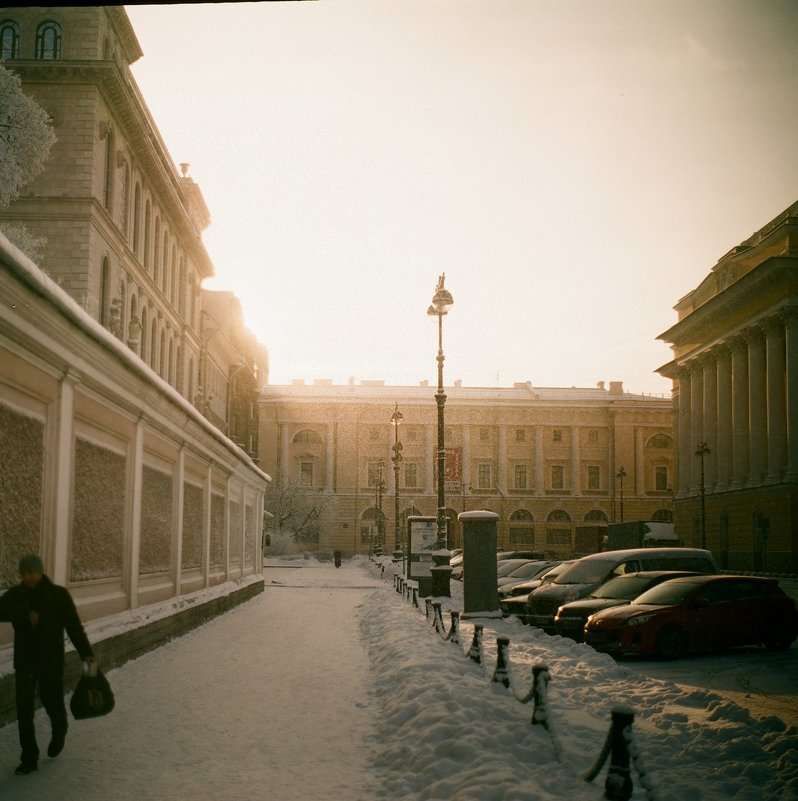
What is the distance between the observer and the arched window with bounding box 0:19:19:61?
35.5m

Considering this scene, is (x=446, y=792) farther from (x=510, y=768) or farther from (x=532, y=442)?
(x=532, y=442)

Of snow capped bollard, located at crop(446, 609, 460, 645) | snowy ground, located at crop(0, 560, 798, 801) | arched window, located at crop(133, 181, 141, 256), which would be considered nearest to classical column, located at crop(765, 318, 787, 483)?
arched window, located at crop(133, 181, 141, 256)

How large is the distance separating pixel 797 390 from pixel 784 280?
636 centimetres

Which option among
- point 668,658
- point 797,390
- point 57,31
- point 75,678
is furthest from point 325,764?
point 797,390

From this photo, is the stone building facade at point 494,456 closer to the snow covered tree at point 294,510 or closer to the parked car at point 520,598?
the snow covered tree at point 294,510

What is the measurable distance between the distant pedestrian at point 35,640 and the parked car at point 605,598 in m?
11.3

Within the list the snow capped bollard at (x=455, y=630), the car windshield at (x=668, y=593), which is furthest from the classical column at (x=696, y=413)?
the snow capped bollard at (x=455, y=630)

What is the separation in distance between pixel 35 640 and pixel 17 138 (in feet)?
79.9

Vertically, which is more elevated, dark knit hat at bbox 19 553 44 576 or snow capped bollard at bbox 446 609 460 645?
dark knit hat at bbox 19 553 44 576

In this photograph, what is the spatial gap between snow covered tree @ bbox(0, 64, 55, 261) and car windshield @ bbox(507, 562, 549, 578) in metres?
18.7

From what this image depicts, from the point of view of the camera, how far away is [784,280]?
5450 centimetres

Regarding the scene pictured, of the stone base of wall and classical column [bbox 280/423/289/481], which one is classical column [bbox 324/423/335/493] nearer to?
classical column [bbox 280/423/289/481]

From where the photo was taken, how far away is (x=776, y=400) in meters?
56.0

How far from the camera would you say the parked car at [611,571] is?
19875 millimetres
